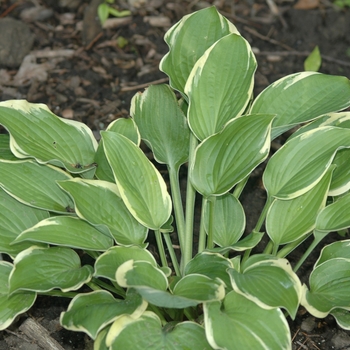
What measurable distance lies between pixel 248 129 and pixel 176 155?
0.41m

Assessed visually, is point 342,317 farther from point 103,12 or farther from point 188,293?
point 103,12

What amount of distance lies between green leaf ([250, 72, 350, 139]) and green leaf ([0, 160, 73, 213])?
2.43ft

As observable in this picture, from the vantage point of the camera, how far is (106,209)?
1923 millimetres

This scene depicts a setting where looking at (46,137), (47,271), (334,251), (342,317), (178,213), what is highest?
(46,137)

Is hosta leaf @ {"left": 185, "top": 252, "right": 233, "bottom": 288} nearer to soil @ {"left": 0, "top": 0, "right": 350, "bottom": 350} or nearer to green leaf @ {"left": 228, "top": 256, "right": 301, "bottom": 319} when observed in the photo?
green leaf @ {"left": 228, "top": 256, "right": 301, "bottom": 319}

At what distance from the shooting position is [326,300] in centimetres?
178

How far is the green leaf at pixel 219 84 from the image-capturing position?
2004mm

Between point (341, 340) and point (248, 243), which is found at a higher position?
point (248, 243)

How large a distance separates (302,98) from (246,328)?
2.81 ft

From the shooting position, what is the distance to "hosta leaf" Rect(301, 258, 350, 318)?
177cm

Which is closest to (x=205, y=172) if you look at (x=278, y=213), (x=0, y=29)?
(x=278, y=213)

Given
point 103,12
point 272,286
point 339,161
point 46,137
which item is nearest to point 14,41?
point 103,12

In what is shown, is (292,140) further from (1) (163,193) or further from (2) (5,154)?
(2) (5,154)

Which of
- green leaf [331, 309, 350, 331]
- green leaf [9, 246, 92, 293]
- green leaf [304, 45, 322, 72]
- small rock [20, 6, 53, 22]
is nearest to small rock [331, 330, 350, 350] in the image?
green leaf [331, 309, 350, 331]
